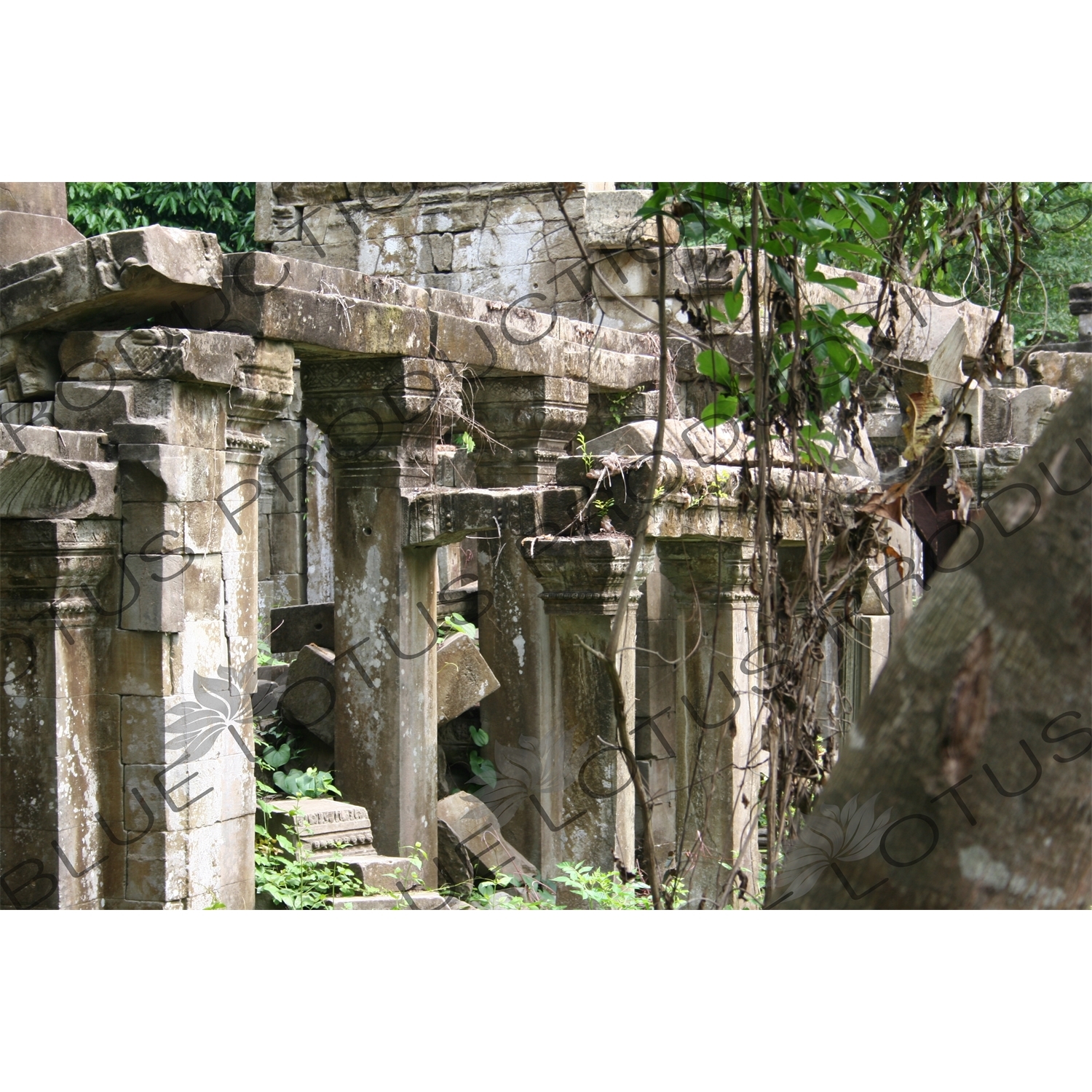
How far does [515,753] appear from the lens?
891 centimetres

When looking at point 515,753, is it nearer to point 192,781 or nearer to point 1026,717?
point 192,781

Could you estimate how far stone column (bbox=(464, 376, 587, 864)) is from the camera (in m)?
8.66

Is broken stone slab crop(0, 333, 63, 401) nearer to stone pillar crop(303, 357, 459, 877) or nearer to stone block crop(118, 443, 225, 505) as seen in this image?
stone block crop(118, 443, 225, 505)

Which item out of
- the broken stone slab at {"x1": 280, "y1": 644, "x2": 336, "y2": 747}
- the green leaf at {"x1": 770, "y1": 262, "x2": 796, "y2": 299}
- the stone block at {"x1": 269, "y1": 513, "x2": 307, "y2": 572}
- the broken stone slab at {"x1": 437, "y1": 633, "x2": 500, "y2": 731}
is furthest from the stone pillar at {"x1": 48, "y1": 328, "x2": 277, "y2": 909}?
the stone block at {"x1": 269, "y1": 513, "x2": 307, "y2": 572}

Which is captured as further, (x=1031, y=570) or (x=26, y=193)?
(x=26, y=193)

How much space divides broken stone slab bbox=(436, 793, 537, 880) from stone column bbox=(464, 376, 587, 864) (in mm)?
383

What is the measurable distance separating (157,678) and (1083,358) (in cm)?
1026

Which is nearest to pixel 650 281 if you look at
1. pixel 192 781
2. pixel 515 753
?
pixel 515 753

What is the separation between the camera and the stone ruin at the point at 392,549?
5742 millimetres

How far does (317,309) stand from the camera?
6.60 metres

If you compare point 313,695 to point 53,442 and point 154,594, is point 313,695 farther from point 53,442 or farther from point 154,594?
point 53,442

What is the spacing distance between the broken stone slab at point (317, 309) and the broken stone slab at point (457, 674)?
6.46 feet

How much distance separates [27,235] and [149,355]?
1062 mm

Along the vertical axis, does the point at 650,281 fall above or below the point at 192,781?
above
